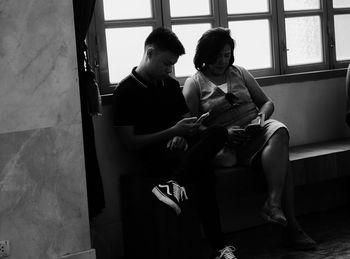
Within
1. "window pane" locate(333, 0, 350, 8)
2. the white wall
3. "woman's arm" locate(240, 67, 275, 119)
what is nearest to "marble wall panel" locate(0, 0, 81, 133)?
the white wall

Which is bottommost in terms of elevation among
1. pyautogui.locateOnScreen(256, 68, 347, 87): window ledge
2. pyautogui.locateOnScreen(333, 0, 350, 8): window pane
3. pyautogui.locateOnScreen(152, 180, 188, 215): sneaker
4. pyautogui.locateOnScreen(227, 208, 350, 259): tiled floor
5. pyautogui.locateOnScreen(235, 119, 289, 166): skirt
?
pyautogui.locateOnScreen(227, 208, 350, 259): tiled floor

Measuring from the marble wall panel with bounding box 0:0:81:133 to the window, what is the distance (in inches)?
26.1

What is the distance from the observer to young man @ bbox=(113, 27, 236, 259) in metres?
3.48

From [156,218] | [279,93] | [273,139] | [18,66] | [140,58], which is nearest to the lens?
[18,66]

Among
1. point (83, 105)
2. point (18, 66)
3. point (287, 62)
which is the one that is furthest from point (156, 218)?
point (287, 62)

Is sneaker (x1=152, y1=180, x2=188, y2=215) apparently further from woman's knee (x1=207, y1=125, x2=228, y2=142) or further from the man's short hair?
the man's short hair

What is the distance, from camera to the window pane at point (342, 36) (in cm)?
500

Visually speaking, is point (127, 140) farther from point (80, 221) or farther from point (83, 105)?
point (80, 221)

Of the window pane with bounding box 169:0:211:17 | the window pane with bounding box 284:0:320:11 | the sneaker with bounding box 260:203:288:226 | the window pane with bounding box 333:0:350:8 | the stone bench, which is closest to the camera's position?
the stone bench

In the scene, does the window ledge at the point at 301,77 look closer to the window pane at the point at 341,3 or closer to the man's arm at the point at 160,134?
the window pane at the point at 341,3

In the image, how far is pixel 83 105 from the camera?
11.2 feet

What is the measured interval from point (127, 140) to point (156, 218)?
0.48 metres

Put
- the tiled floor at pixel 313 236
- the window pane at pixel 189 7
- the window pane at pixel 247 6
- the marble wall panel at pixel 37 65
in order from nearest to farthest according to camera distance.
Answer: the marble wall panel at pixel 37 65 → the tiled floor at pixel 313 236 → the window pane at pixel 189 7 → the window pane at pixel 247 6

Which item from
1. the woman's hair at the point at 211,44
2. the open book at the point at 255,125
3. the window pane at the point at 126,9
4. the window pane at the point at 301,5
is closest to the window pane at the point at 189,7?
the window pane at the point at 126,9
